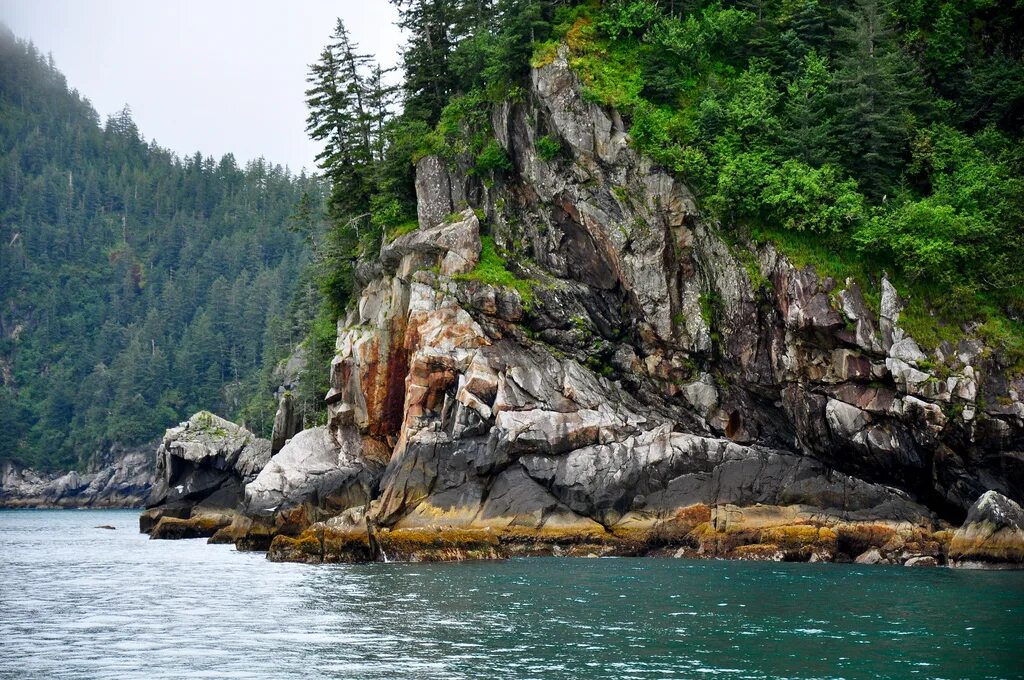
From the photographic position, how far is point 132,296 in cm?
17062

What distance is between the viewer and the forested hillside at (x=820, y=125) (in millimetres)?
43094

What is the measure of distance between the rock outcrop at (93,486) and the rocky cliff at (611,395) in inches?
3328

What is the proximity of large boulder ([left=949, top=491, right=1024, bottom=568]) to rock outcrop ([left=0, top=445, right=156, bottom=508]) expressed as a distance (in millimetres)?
109292

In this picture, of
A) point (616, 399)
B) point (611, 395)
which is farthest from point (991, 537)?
point (611, 395)

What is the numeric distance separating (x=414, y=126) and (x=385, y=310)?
1088 cm

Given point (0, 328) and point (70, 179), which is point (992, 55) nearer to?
point (0, 328)

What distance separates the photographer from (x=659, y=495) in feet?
146

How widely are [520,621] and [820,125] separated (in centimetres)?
3020

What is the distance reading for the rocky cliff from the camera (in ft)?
137

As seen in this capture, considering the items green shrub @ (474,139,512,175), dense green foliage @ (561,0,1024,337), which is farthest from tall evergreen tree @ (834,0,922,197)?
green shrub @ (474,139,512,175)

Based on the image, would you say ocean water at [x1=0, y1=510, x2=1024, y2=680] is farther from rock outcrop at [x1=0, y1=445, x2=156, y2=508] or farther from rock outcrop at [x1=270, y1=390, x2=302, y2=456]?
rock outcrop at [x1=0, y1=445, x2=156, y2=508]

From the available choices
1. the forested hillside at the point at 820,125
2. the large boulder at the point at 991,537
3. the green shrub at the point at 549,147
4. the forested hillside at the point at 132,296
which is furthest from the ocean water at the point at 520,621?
the forested hillside at the point at 132,296

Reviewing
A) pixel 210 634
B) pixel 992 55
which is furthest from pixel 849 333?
pixel 210 634

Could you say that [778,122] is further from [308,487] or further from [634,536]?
[308,487]
